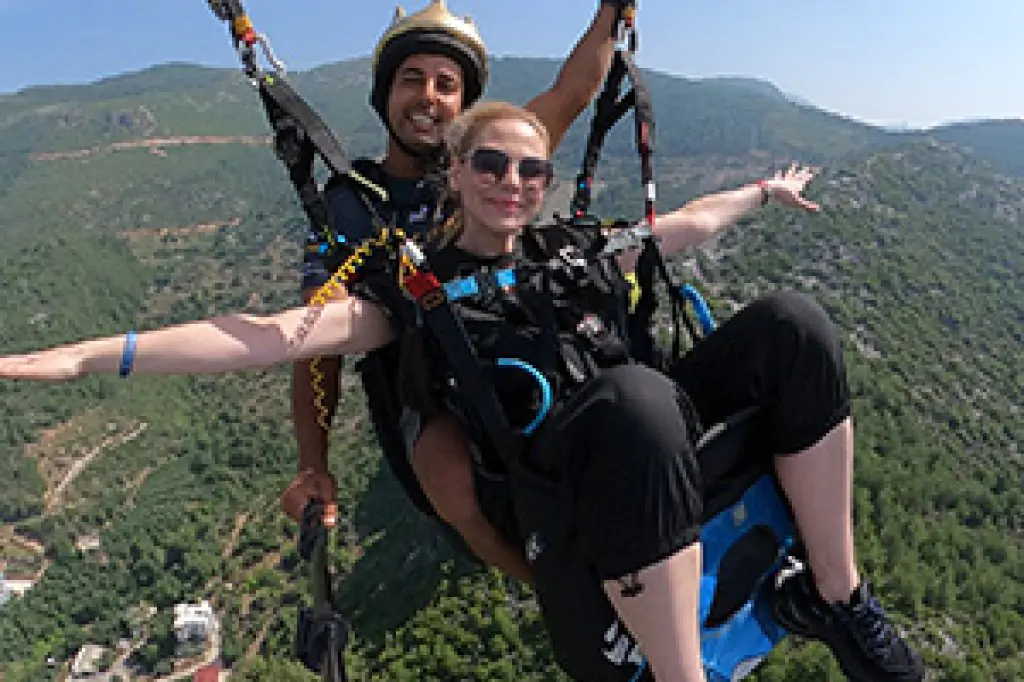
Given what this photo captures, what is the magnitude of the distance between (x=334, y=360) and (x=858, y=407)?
53.9 metres

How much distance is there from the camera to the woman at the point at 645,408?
2016 millimetres

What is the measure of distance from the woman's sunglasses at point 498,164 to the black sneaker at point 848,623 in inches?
61.3

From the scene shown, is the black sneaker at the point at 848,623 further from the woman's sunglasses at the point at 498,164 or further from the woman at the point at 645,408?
the woman's sunglasses at the point at 498,164

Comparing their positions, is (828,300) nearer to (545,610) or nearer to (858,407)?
(858,407)

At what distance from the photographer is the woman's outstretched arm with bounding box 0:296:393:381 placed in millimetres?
1823

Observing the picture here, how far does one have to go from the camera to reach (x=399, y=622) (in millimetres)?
38312

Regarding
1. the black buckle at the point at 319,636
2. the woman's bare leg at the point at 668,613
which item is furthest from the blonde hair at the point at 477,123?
the black buckle at the point at 319,636

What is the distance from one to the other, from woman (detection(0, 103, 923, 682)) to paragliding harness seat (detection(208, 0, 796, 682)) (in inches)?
3.6

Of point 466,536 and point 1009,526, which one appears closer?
point 466,536

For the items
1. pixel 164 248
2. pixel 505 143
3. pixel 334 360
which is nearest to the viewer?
pixel 505 143

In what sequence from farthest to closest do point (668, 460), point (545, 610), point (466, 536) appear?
point (466, 536), point (545, 610), point (668, 460)

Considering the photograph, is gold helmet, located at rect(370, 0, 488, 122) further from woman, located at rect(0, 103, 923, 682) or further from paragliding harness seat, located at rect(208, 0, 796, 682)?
woman, located at rect(0, 103, 923, 682)

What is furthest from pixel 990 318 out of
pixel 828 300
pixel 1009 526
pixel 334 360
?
pixel 334 360

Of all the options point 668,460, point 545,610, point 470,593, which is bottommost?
point 470,593
